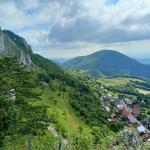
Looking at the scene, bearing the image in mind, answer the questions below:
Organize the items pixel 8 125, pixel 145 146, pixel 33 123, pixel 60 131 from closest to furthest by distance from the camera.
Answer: pixel 145 146, pixel 8 125, pixel 33 123, pixel 60 131

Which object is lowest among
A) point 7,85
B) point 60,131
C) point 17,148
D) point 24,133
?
point 60,131

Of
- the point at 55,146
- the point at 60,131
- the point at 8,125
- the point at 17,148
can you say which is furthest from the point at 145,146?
the point at 60,131

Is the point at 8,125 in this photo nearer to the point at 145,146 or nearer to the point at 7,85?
the point at 7,85

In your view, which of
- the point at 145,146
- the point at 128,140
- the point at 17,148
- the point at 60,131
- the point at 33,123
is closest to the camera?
the point at 145,146

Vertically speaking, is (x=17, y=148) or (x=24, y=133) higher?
(x=24, y=133)

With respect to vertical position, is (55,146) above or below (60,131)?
above

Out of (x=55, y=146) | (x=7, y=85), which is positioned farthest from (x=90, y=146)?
(x=7, y=85)

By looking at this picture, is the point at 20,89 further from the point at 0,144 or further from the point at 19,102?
the point at 0,144

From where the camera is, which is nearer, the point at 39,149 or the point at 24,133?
the point at 24,133

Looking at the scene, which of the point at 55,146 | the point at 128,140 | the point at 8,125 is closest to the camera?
the point at 128,140
